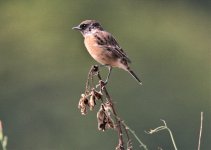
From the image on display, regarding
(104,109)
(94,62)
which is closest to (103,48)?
(104,109)

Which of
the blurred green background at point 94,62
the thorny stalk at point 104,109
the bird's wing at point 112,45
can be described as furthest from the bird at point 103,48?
the blurred green background at point 94,62

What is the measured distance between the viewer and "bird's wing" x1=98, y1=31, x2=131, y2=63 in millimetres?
5619

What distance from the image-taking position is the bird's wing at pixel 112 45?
562 centimetres

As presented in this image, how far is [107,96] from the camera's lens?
3676mm

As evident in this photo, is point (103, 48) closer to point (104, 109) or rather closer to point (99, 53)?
point (99, 53)

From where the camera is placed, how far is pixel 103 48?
5848mm

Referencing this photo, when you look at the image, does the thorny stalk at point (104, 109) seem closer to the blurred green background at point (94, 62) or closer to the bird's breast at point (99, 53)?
the bird's breast at point (99, 53)

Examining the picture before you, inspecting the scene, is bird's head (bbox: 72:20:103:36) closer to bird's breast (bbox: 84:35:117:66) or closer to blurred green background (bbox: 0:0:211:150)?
bird's breast (bbox: 84:35:117:66)

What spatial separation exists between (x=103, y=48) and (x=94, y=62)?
12.7m

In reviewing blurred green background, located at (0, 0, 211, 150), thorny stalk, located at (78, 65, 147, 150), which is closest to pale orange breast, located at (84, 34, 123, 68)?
thorny stalk, located at (78, 65, 147, 150)

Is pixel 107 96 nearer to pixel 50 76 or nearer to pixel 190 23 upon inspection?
pixel 50 76

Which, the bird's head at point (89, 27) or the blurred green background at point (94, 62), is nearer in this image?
the bird's head at point (89, 27)

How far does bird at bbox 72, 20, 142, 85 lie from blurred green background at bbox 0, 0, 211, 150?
10.5 meters

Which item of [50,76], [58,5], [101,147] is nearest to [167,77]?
[50,76]
